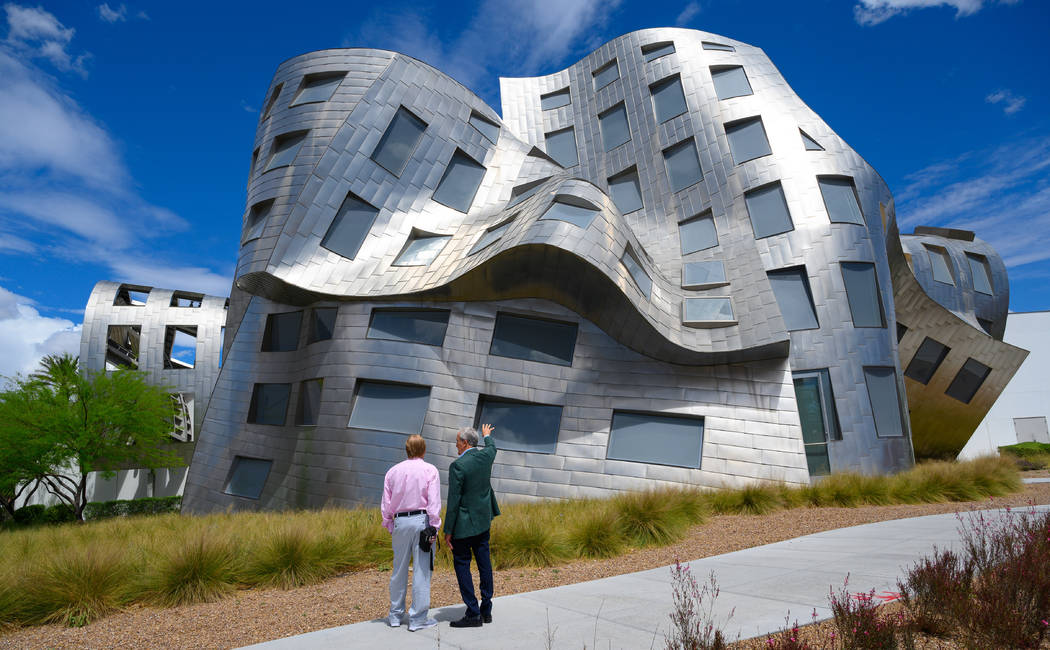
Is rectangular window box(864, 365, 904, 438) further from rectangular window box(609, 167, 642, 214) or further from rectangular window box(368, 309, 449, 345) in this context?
rectangular window box(368, 309, 449, 345)

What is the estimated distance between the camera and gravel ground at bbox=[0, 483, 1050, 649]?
6.30 m

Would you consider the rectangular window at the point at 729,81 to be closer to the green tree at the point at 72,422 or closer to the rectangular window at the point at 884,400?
the rectangular window at the point at 884,400

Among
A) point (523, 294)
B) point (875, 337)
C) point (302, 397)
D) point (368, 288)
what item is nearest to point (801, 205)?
point (875, 337)

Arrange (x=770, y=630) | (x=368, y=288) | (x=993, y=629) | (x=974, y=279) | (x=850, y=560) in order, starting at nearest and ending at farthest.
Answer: (x=993, y=629), (x=770, y=630), (x=850, y=560), (x=368, y=288), (x=974, y=279)

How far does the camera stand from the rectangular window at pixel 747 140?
2167 centimetres

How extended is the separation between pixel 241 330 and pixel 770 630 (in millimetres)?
18913

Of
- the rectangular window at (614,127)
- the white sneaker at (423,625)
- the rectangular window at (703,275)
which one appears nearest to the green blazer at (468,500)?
the white sneaker at (423,625)

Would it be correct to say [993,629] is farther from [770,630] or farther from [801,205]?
[801,205]

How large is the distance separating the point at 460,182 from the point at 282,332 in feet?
26.0

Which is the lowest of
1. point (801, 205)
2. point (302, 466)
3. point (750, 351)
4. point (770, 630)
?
point (770, 630)

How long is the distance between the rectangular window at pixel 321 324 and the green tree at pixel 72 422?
42.5 ft

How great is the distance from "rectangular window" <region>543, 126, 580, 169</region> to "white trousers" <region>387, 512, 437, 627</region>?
22096 mm

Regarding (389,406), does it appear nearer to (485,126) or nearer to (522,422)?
(522,422)

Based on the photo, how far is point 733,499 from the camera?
14141 mm
